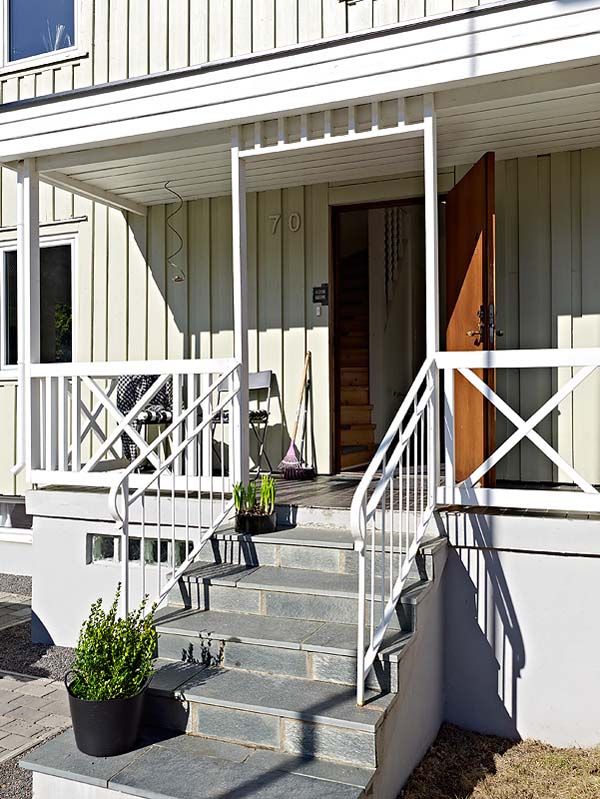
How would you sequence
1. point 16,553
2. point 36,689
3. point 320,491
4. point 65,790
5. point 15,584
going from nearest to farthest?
point 65,790
point 36,689
point 320,491
point 15,584
point 16,553

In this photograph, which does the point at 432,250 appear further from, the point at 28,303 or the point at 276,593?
the point at 28,303

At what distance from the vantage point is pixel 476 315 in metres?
4.41

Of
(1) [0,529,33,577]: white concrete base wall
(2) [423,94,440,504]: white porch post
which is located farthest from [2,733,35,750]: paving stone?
(1) [0,529,33,577]: white concrete base wall

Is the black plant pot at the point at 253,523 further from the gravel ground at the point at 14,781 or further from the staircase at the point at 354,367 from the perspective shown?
the staircase at the point at 354,367

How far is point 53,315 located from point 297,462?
255cm

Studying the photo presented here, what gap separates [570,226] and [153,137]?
2.75 metres

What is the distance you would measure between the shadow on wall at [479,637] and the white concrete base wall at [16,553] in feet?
12.5

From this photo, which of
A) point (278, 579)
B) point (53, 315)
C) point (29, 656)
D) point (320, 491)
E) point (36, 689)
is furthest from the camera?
point (53, 315)

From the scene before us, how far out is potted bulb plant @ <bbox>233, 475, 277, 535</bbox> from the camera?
4.12 meters

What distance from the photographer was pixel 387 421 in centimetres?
743

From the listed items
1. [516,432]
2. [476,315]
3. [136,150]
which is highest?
[136,150]

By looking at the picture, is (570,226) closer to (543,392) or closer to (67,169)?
(543,392)

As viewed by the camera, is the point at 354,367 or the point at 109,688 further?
the point at 354,367

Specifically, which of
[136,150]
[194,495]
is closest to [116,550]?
[194,495]
